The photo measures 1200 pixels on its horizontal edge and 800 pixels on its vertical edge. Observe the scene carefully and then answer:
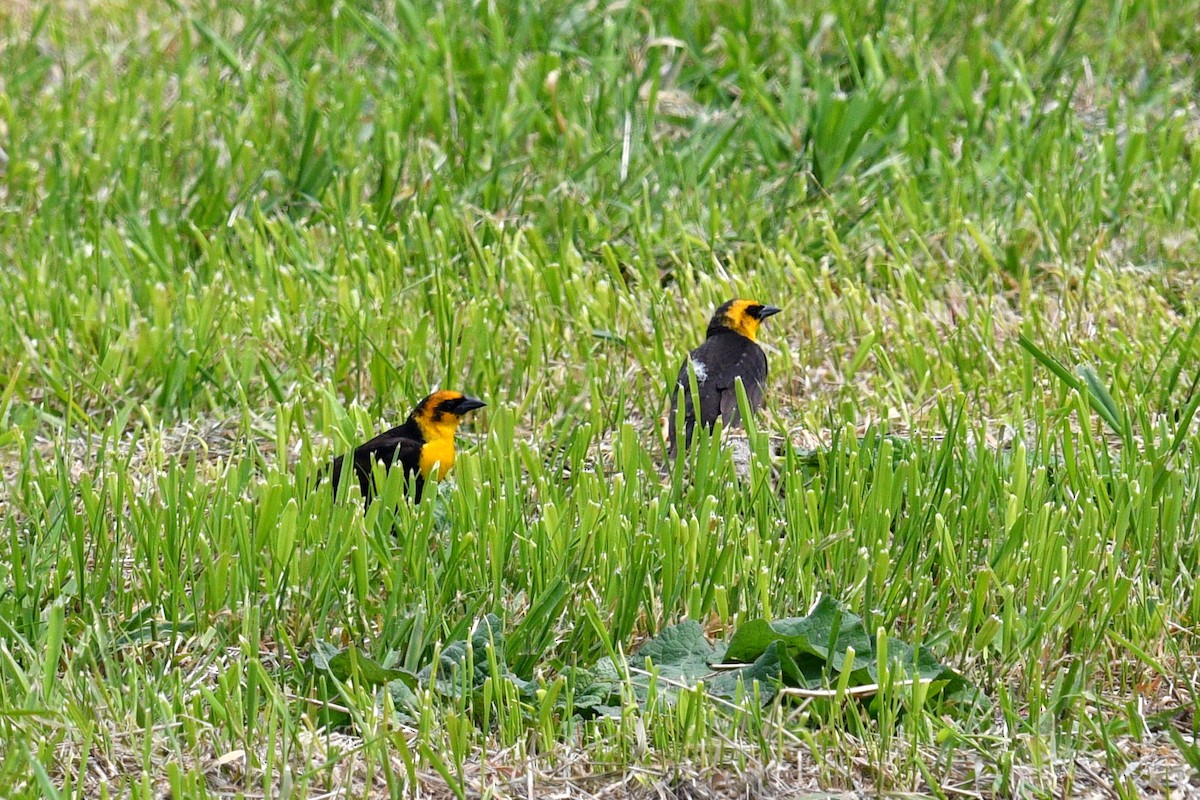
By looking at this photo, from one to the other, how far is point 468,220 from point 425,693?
11.4 ft

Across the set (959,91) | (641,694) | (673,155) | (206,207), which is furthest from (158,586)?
(959,91)

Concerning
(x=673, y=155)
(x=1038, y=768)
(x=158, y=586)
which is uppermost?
(x=673, y=155)

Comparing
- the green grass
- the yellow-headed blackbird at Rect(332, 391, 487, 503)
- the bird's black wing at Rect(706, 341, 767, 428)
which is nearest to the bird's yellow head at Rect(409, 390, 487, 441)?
the yellow-headed blackbird at Rect(332, 391, 487, 503)

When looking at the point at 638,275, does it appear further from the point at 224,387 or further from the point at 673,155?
the point at 224,387

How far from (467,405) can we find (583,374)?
712 mm

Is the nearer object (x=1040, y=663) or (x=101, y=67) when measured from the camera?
(x=1040, y=663)

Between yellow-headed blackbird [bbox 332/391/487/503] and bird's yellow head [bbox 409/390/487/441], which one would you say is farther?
bird's yellow head [bbox 409/390/487/441]

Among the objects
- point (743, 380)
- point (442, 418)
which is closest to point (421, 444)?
point (442, 418)

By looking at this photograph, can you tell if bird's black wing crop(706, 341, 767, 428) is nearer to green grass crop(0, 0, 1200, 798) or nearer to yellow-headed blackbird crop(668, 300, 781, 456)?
yellow-headed blackbird crop(668, 300, 781, 456)

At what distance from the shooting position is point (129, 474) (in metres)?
4.68

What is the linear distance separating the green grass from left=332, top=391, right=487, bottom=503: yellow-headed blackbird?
13 cm

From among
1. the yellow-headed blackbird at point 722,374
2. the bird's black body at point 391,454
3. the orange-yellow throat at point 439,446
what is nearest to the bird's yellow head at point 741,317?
the yellow-headed blackbird at point 722,374

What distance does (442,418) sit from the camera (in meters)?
4.69

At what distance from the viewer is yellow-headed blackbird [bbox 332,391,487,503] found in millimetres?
4398
